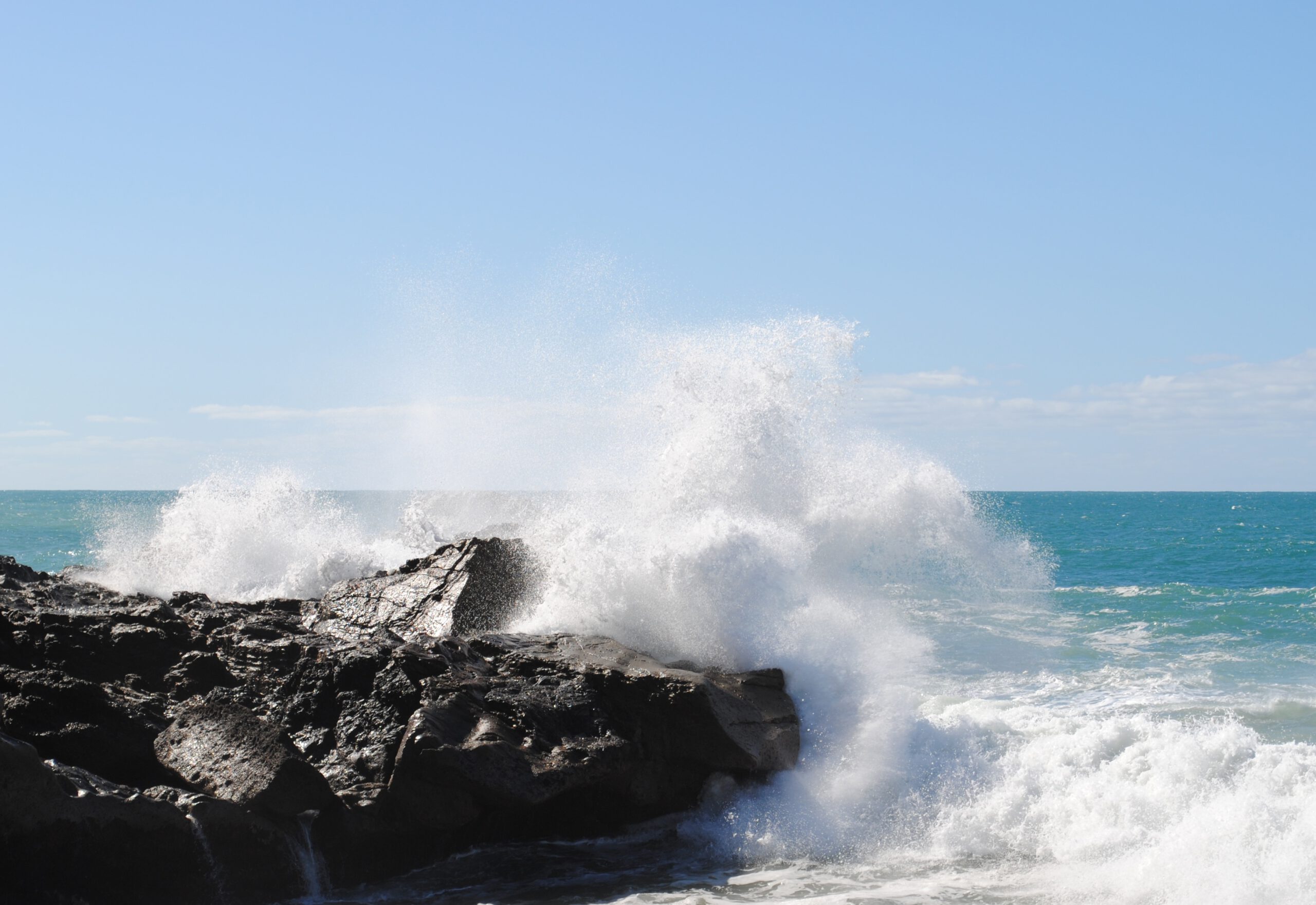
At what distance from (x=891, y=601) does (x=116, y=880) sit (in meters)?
15.5

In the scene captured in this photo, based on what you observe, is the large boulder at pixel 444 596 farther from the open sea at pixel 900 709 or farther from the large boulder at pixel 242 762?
the large boulder at pixel 242 762

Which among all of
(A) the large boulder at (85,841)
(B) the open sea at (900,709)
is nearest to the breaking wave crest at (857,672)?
(B) the open sea at (900,709)

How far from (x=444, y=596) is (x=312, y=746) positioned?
3.13 m

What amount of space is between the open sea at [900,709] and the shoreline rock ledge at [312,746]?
0.30m

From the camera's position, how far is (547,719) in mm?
7289

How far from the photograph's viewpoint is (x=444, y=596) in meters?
10.2

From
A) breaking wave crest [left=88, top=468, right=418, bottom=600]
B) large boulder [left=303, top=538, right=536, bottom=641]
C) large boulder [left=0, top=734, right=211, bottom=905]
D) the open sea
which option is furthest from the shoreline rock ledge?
breaking wave crest [left=88, top=468, right=418, bottom=600]

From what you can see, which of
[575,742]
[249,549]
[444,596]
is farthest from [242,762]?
[249,549]

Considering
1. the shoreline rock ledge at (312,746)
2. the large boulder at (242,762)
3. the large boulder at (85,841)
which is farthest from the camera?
the large boulder at (242,762)

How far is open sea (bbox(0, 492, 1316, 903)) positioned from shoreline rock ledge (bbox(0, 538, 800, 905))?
1.00 feet

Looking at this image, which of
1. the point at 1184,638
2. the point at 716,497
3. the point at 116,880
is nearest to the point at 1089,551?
the point at 1184,638

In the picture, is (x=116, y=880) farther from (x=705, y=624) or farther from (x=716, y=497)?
(x=716, y=497)

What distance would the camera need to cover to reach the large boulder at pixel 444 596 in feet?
32.6

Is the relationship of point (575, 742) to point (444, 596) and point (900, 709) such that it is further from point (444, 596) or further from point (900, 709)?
point (444, 596)
